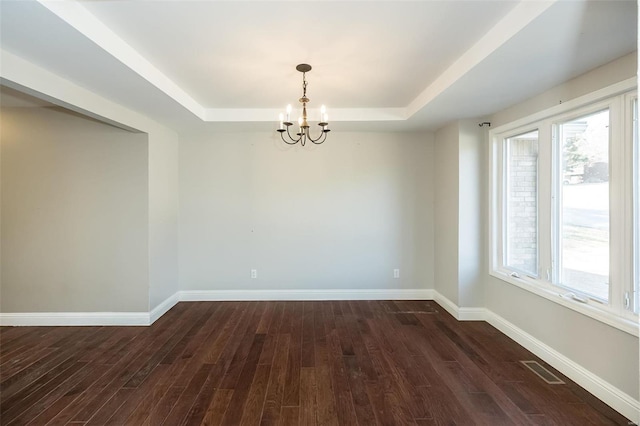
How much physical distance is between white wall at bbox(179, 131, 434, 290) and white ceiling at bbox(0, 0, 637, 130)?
3.97 feet

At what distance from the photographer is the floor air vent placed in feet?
7.67

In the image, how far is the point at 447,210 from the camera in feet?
12.7

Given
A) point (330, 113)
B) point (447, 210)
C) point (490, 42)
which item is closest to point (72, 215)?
point (330, 113)

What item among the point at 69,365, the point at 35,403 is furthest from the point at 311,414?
the point at 69,365

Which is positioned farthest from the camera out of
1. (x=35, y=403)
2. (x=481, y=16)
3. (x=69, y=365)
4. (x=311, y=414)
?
(x=69, y=365)

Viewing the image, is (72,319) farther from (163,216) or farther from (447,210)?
(447,210)

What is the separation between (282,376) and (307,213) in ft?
7.61

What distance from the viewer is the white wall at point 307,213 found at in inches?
168

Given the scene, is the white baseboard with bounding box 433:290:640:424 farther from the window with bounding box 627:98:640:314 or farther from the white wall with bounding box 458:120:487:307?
the window with bounding box 627:98:640:314

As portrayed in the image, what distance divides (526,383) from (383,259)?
7.28 ft

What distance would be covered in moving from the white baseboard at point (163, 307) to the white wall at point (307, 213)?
0.18 m

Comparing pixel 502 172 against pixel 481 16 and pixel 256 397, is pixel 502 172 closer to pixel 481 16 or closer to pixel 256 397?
pixel 481 16

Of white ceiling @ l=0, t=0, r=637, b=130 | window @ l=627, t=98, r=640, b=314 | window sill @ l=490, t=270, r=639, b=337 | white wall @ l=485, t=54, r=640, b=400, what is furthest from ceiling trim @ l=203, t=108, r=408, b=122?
window sill @ l=490, t=270, r=639, b=337

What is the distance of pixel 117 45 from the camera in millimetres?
2016
